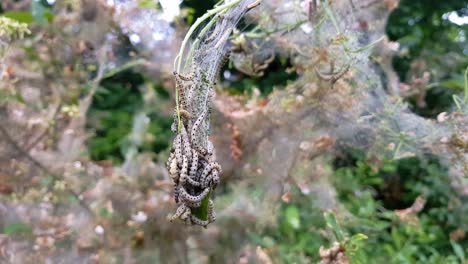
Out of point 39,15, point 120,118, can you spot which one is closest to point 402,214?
point 39,15

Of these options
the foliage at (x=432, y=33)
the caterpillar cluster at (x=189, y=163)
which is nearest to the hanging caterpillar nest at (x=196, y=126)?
the caterpillar cluster at (x=189, y=163)

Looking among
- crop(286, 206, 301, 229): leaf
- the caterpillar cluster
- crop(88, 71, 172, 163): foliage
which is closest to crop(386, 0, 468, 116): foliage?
crop(286, 206, 301, 229): leaf

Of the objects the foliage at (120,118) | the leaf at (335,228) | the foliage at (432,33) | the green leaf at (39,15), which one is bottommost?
the foliage at (432,33)

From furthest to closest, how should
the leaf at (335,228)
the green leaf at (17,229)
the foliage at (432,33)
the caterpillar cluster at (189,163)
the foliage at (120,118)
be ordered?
the foliage at (120,118)
the foliage at (432,33)
the green leaf at (17,229)
the leaf at (335,228)
the caterpillar cluster at (189,163)

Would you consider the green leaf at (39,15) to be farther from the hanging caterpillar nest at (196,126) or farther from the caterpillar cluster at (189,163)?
the caterpillar cluster at (189,163)

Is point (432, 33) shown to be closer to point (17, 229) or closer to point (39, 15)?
point (39, 15)

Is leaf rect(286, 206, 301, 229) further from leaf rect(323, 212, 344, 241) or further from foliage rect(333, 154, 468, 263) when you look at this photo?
leaf rect(323, 212, 344, 241)

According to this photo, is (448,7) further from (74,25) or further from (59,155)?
(59,155)

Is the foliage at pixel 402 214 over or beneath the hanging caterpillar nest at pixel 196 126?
beneath

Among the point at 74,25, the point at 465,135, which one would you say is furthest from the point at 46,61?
the point at 465,135
